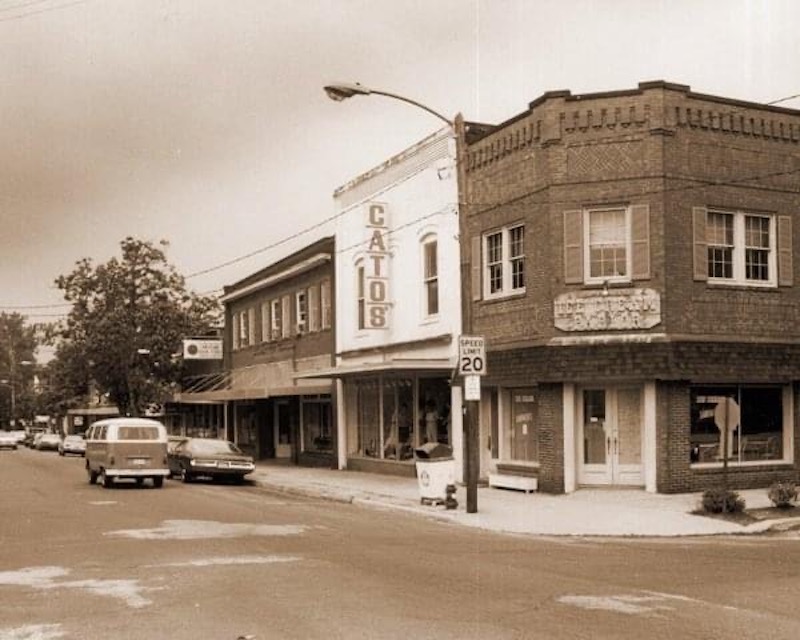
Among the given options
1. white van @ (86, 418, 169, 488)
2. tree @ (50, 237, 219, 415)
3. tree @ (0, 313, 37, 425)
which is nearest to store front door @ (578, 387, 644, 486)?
white van @ (86, 418, 169, 488)

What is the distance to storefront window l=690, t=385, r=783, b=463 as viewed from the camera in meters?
21.4

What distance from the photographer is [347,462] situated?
31.6m

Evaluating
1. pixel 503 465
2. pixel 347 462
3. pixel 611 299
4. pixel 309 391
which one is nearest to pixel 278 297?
pixel 309 391

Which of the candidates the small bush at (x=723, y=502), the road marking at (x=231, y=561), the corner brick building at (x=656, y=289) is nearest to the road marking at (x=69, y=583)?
the road marking at (x=231, y=561)

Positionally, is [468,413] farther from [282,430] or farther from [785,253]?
[282,430]

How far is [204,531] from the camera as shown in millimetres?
15805

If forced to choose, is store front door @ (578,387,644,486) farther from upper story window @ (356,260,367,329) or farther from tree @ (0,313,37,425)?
tree @ (0,313,37,425)

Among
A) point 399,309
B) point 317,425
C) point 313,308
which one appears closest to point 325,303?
point 313,308

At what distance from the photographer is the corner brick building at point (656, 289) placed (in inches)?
822

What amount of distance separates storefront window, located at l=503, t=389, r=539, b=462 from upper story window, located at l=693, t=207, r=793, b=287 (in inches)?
184

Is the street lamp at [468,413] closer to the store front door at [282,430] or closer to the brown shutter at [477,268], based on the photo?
the brown shutter at [477,268]

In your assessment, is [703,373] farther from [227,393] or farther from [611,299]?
[227,393]

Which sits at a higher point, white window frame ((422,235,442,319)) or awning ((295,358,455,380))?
white window frame ((422,235,442,319))

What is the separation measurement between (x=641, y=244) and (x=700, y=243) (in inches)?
51.1
